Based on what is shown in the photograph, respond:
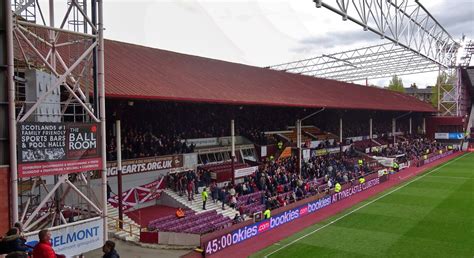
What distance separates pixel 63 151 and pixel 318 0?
12.1m

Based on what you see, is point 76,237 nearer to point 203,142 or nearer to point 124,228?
point 124,228

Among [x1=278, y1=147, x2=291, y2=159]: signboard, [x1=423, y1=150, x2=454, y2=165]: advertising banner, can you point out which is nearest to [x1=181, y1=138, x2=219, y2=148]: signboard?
[x1=278, y1=147, x2=291, y2=159]: signboard

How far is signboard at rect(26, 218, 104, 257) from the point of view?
35.3 ft

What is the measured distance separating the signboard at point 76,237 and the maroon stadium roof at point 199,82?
21.2 feet

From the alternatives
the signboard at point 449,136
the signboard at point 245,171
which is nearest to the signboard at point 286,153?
the signboard at point 245,171

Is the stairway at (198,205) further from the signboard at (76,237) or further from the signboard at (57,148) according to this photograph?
the signboard at (57,148)

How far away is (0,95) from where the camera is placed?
1023 centimetres

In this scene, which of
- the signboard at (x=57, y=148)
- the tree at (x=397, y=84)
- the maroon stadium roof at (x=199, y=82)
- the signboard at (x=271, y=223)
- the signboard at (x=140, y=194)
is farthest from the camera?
the tree at (x=397, y=84)

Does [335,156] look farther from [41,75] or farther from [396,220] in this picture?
[41,75]

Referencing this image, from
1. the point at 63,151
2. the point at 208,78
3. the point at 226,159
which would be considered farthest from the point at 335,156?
the point at 63,151

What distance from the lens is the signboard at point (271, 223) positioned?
1687 centimetres

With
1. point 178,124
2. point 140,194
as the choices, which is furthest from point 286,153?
point 140,194

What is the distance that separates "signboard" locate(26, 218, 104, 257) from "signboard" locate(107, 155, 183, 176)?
7941mm

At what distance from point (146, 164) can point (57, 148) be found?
35.8 ft
